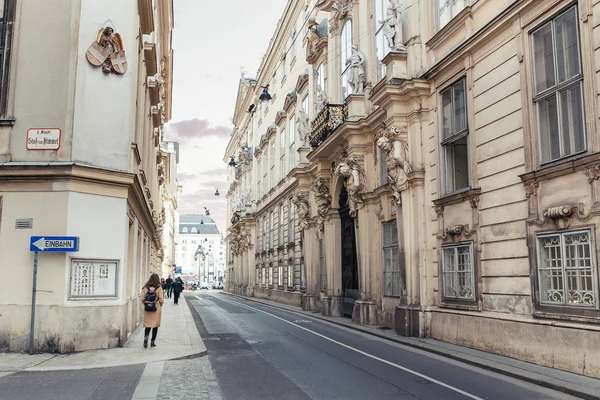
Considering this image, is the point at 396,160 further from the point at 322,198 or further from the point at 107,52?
the point at 322,198

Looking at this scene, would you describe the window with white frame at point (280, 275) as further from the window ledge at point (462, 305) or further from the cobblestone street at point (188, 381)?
the cobblestone street at point (188, 381)

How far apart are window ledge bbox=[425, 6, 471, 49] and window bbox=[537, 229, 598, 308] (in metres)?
6.16

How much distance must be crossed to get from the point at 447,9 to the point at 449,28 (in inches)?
35.2

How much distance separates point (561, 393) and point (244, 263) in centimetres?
4622

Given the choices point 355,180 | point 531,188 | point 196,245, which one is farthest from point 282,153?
point 196,245

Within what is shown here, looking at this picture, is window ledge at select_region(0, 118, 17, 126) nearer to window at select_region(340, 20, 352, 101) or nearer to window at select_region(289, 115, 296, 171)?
window at select_region(340, 20, 352, 101)

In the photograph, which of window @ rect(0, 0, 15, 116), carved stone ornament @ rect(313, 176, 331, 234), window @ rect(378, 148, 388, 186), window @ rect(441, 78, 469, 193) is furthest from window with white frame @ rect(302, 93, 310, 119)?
window @ rect(0, 0, 15, 116)

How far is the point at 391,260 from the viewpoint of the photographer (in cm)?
1895

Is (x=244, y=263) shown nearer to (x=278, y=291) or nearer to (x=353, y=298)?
(x=278, y=291)

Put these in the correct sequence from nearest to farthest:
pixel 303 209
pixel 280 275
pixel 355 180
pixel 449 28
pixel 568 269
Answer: pixel 568 269 → pixel 449 28 → pixel 355 180 → pixel 303 209 → pixel 280 275

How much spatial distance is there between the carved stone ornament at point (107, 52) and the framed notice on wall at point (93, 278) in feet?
14.2

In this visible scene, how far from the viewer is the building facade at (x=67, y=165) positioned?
12.3 m

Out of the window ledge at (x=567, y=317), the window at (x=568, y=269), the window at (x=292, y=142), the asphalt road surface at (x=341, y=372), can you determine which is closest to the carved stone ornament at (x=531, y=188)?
the window at (x=568, y=269)

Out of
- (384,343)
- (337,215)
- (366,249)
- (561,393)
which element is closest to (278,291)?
(337,215)
